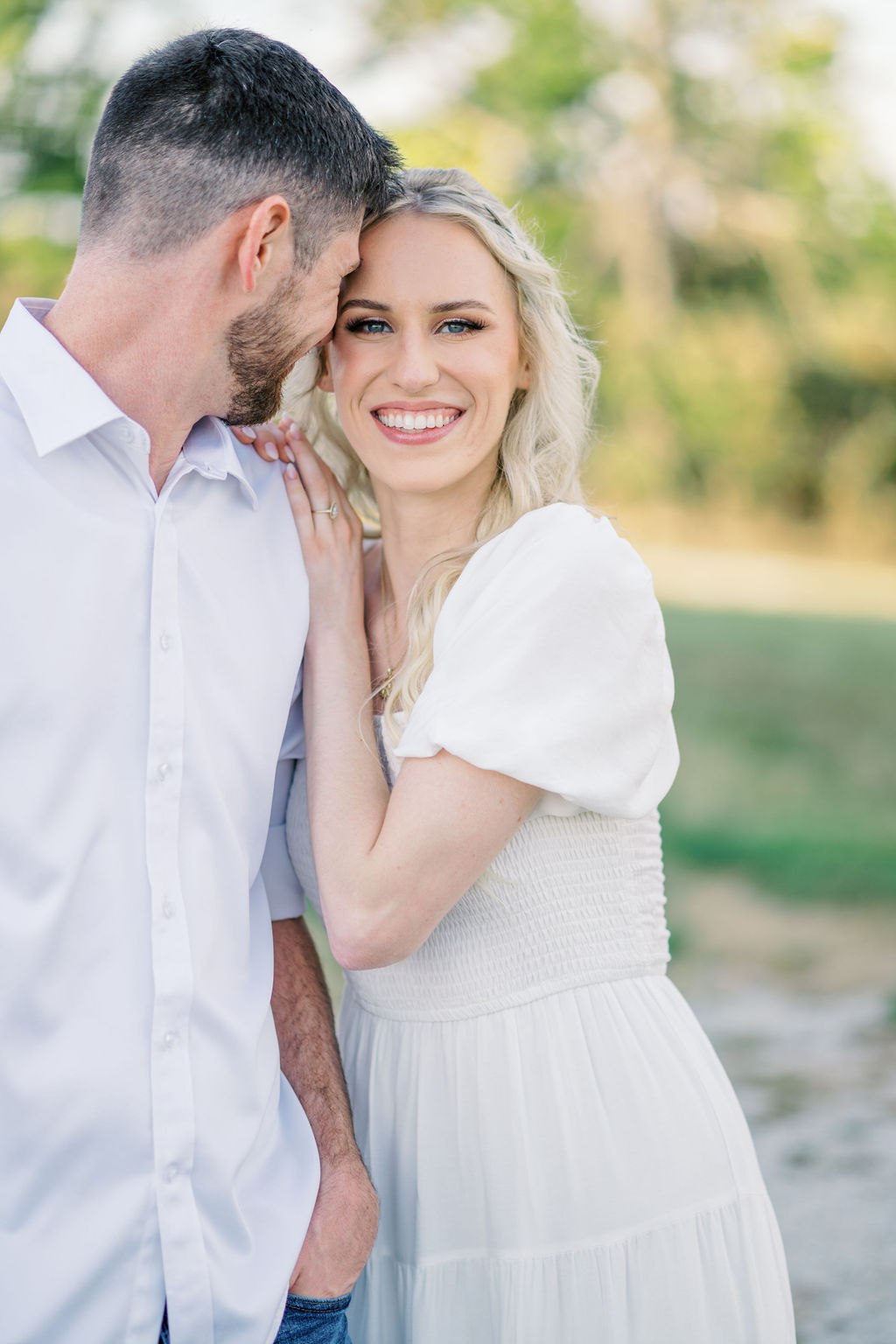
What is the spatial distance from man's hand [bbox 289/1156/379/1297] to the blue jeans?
1 cm

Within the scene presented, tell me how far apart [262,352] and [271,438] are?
34 centimetres

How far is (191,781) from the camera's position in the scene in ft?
6.00

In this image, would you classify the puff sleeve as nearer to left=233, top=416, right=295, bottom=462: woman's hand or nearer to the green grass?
left=233, top=416, right=295, bottom=462: woman's hand

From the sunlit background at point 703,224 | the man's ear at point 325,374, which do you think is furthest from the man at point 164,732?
the sunlit background at point 703,224

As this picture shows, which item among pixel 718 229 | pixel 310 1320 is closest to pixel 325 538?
pixel 310 1320

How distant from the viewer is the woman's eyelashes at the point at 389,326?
2318 millimetres

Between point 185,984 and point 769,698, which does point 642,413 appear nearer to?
point 769,698

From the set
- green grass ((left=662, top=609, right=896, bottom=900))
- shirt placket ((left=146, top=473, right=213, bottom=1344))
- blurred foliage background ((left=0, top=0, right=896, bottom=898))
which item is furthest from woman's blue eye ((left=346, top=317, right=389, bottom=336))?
blurred foliage background ((left=0, top=0, right=896, bottom=898))

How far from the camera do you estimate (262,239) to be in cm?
193

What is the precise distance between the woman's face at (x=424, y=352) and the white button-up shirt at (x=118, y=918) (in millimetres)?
516

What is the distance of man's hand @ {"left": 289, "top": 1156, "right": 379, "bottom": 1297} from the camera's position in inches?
75.2

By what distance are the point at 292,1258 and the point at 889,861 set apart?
242 inches

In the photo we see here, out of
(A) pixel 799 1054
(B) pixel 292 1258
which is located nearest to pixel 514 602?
(B) pixel 292 1258

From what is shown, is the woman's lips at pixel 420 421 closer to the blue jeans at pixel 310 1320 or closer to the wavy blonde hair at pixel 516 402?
the wavy blonde hair at pixel 516 402
